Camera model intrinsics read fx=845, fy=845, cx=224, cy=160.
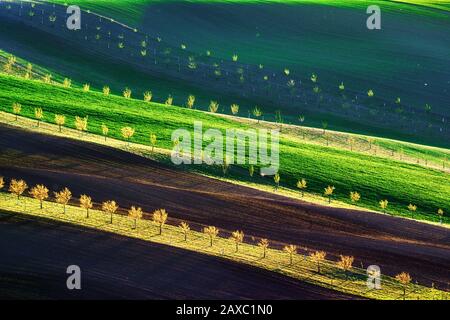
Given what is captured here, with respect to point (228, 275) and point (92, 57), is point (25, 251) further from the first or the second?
point (92, 57)

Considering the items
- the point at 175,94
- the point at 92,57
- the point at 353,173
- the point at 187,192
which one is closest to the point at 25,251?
the point at 187,192

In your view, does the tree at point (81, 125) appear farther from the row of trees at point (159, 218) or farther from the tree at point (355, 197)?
the tree at point (355, 197)

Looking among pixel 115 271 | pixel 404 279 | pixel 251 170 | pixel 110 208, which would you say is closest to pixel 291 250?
pixel 404 279

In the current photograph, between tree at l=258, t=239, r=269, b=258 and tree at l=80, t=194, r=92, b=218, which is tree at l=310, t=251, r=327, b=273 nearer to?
tree at l=258, t=239, r=269, b=258

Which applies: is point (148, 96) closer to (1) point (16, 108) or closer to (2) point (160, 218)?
(1) point (16, 108)

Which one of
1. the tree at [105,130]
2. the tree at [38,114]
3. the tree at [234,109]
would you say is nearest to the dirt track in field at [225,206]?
the tree at [105,130]

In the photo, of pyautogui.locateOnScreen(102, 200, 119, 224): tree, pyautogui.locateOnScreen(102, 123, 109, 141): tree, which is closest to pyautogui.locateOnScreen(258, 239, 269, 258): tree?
pyautogui.locateOnScreen(102, 200, 119, 224): tree
